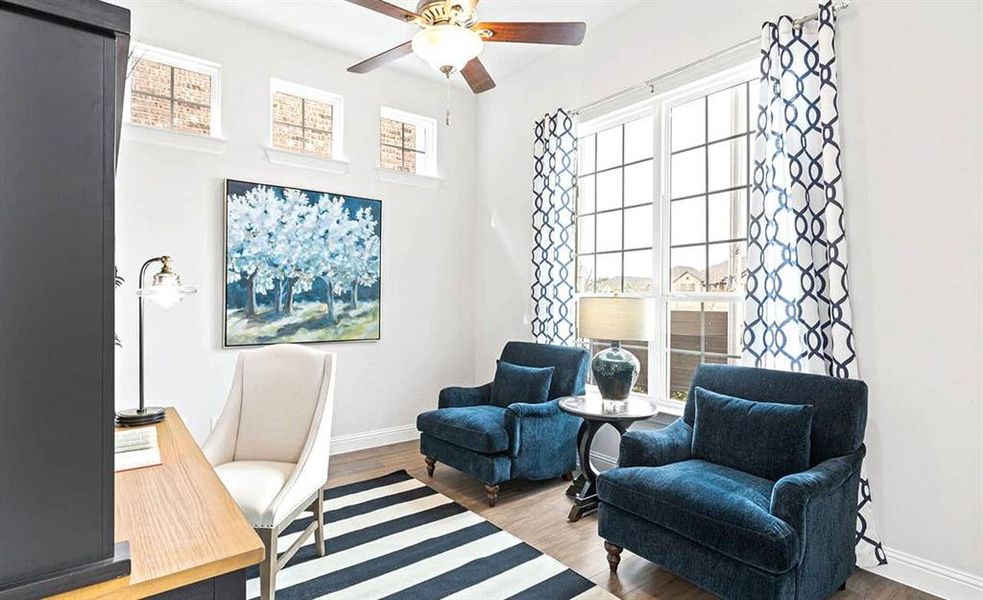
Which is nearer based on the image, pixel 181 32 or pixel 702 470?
pixel 702 470

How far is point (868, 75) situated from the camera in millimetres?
2504

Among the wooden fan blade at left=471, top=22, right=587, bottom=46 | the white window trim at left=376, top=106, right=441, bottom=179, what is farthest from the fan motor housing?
the white window trim at left=376, top=106, right=441, bottom=179

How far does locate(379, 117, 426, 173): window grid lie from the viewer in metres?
4.54

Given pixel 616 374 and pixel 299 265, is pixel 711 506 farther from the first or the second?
pixel 299 265

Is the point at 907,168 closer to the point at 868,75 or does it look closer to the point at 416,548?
the point at 868,75

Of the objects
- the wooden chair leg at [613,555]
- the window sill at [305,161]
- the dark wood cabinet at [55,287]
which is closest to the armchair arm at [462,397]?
the wooden chair leg at [613,555]

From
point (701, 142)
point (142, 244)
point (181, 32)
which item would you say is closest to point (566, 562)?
point (701, 142)

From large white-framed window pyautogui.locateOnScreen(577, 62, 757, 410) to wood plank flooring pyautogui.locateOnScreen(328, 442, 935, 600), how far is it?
1.06 meters

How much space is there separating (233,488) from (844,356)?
2837 millimetres

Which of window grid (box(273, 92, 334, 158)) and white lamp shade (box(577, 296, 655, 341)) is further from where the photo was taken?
window grid (box(273, 92, 334, 158))

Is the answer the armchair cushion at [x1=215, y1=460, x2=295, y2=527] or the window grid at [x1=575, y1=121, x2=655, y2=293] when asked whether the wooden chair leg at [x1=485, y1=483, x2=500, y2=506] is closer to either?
the armchair cushion at [x1=215, y1=460, x2=295, y2=527]

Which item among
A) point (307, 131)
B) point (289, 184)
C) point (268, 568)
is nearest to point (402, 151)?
point (307, 131)

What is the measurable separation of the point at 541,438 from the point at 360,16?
319 cm

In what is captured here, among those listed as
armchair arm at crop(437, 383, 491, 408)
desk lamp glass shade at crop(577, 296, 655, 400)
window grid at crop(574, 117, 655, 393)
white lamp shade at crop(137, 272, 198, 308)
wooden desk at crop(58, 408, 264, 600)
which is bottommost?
armchair arm at crop(437, 383, 491, 408)
